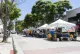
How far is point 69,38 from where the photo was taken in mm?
31344

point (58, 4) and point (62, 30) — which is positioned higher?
point (58, 4)

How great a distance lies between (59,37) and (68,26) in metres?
2.00

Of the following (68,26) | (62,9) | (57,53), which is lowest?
(57,53)

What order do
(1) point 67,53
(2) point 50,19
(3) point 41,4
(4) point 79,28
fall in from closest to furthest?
(1) point 67,53 < (4) point 79,28 < (2) point 50,19 < (3) point 41,4

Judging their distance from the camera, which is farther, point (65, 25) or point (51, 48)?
point (65, 25)

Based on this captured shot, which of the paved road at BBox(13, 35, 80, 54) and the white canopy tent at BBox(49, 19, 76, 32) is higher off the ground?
the white canopy tent at BBox(49, 19, 76, 32)

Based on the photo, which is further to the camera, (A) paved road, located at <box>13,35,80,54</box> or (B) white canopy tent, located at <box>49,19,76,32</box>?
(B) white canopy tent, located at <box>49,19,76,32</box>

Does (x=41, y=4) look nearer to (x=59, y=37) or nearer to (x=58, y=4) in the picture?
(x=58, y=4)

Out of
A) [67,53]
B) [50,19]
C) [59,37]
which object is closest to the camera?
[67,53]

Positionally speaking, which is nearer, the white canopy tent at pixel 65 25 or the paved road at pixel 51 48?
the paved road at pixel 51 48

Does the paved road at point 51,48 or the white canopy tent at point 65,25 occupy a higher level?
the white canopy tent at point 65,25

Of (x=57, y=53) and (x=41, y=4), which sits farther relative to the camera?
(x=41, y=4)

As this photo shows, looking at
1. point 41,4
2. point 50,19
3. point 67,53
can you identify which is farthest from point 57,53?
point 41,4

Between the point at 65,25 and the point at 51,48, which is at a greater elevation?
the point at 65,25
